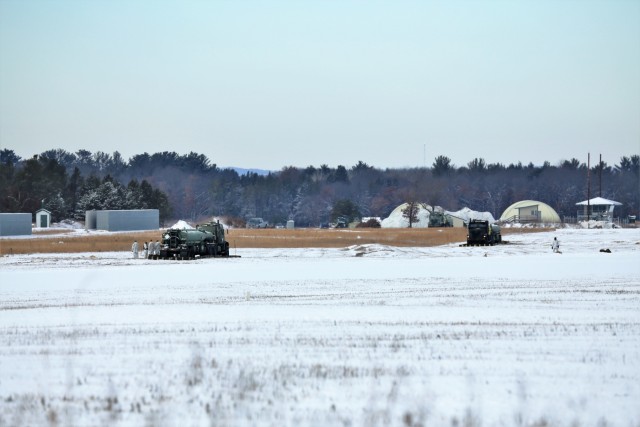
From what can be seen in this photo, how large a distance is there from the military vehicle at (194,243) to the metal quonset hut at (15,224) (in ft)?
137

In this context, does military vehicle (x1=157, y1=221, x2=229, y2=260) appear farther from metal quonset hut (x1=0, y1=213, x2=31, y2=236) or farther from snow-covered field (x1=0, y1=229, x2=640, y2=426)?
metal quonset hut (x1=0, y1=213, x2=31, y2=236)

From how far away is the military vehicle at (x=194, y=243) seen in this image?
172 feet

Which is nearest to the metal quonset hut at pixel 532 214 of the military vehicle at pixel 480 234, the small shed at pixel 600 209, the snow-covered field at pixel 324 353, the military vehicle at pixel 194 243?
the small shed at pixel 600 209

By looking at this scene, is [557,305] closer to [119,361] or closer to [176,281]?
[119,361]

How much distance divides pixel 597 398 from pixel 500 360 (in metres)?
2.89

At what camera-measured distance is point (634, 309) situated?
71.6ft

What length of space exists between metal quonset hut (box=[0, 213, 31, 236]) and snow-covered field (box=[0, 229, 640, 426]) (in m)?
62.9

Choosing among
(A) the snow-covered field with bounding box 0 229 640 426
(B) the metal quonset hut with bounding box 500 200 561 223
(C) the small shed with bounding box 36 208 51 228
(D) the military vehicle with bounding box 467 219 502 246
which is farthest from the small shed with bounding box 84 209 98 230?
(A) the snow-covered field with bounding box 0 229 640 426

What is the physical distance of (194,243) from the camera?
5369 centimetres

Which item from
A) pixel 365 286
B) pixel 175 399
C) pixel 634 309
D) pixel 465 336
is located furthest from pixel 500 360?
pixel 365 286

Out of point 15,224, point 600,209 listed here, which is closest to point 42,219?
point 15,224

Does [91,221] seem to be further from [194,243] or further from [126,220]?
[194,243]

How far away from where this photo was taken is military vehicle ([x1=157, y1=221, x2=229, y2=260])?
52.5 meters

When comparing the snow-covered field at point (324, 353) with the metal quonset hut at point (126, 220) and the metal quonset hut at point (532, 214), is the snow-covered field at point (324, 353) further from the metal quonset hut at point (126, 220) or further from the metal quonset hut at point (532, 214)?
the metal quonset hut at point (532, 214)
